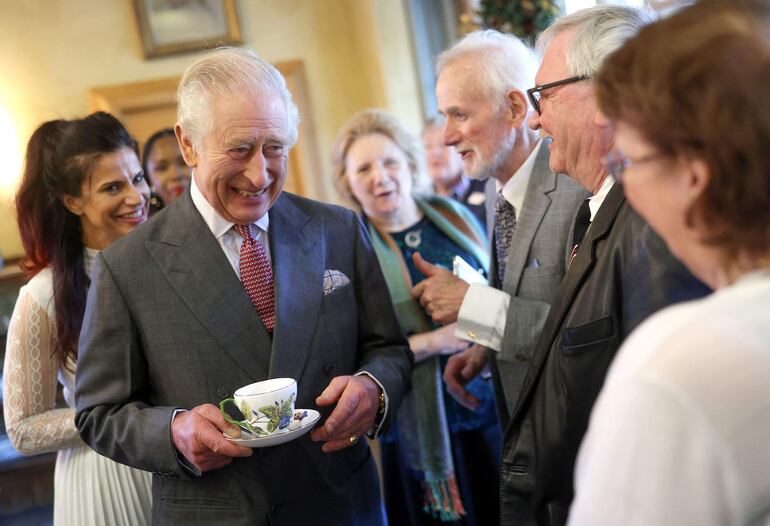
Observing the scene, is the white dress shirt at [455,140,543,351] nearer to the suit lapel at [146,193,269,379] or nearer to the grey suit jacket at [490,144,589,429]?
the grey suit jacket at [490,144,589,429]

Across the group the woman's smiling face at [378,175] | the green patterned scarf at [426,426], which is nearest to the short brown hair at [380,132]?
the woman's smiling face at [378,175]

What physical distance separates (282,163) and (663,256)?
2.89 feet

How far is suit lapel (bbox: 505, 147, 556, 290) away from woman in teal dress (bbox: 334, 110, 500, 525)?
60 cm

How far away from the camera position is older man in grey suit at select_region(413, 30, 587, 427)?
73.6 inches

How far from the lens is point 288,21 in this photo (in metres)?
5.96

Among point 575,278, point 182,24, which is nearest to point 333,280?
point 575,278

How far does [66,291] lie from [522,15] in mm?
2451

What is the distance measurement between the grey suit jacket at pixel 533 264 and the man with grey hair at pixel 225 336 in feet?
1.18

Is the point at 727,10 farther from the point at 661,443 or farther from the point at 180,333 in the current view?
the point at 180,333

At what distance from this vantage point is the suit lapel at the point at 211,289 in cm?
161

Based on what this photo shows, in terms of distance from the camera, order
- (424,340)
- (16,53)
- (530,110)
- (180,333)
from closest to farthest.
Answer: (180,333), (530,110), (424,340), (16,53)

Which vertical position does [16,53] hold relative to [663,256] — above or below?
above

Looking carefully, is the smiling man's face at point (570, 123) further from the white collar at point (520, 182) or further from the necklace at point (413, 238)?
the necklace at point (413, 238)

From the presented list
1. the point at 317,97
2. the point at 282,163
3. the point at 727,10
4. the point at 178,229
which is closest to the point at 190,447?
the point at 178,229
